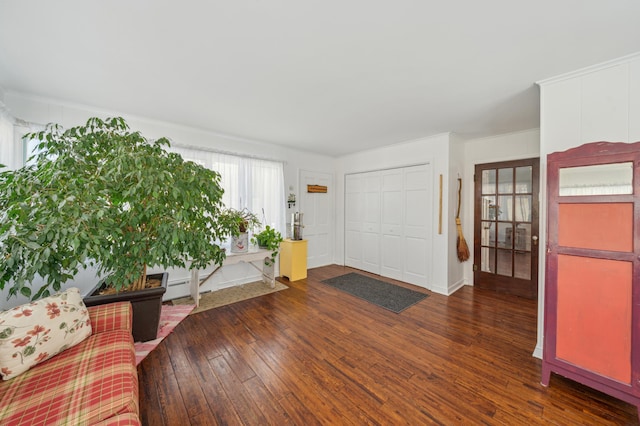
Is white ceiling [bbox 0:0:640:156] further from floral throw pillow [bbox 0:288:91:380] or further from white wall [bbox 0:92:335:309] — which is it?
floral throw pillow [bbox 0:288:91:380]

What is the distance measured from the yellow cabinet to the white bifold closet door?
1253 mm

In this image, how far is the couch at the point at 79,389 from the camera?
3.31 feet

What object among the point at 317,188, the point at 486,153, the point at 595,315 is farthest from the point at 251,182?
the point at 595,315

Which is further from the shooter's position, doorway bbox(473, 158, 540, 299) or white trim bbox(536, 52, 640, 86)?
doorway bbox(473, 158, 540, 299)

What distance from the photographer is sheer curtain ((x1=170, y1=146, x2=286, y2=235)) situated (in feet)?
11.8

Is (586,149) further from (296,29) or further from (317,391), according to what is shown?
(317,391)

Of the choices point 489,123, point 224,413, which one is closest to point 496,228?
point 489,123

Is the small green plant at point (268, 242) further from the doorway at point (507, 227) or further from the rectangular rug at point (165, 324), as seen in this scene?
the doorway at point (507, 227)

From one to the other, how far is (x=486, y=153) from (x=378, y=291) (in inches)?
107

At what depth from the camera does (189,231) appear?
2.01 meters

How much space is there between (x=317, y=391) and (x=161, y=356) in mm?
1406

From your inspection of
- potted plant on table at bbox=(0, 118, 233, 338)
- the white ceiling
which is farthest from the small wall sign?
potted plant on table at bbox=(0, 118, 233, 338)

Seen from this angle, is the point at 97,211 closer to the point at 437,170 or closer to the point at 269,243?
the point at 269,243

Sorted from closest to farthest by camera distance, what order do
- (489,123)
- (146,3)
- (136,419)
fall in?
(136,419), (146,3), (489,123)
